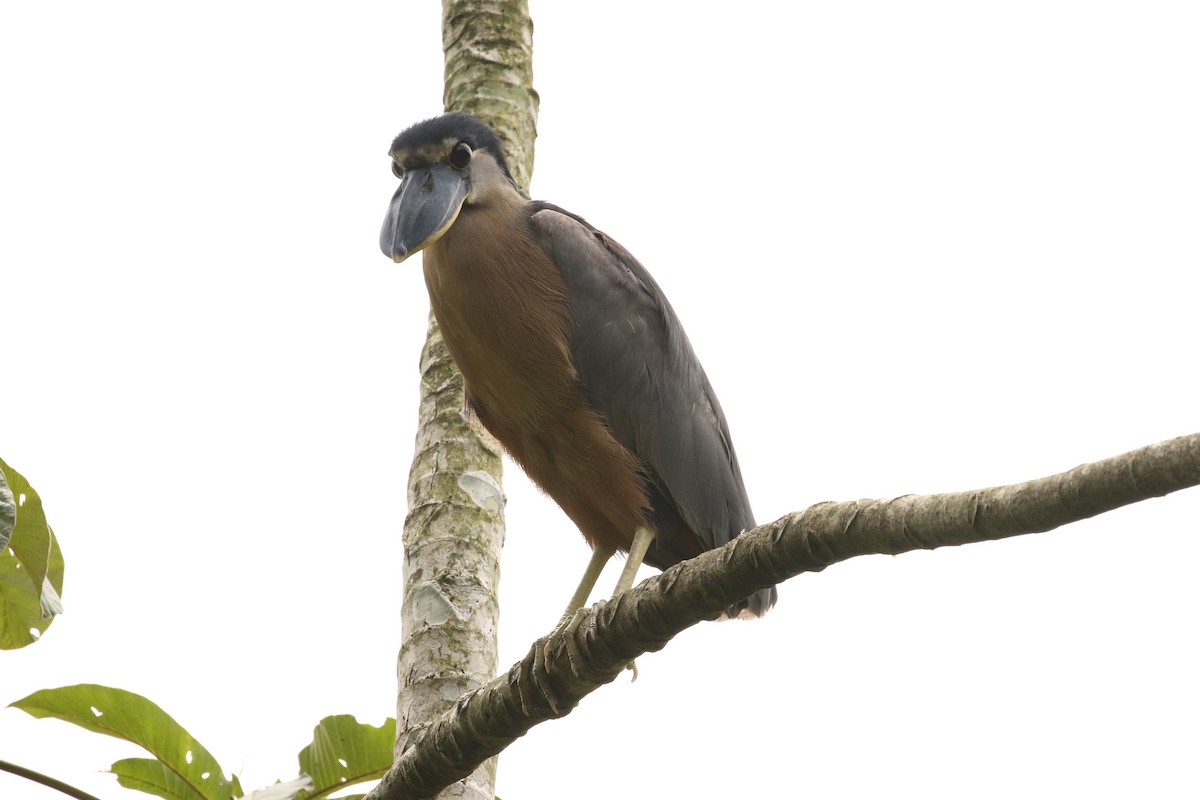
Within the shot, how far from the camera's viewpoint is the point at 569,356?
3738 millimetres

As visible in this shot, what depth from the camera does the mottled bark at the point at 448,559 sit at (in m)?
3.22

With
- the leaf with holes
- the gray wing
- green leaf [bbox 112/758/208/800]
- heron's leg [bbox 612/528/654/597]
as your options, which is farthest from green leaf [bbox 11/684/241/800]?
the gray wing

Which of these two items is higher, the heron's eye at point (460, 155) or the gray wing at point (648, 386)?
the heron's eye at point (460, 155)

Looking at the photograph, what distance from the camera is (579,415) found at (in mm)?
3701

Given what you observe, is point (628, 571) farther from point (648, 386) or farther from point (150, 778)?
point (150, 778)

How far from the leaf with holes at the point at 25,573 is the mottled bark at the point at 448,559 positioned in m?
0.91

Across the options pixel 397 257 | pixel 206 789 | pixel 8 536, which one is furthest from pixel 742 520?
pixel 8 536

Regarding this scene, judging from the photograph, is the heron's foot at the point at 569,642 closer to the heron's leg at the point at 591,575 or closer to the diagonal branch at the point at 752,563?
the diagonal branch at the point at 752,563

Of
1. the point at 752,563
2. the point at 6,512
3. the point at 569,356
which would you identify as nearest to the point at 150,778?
the point at 6,512

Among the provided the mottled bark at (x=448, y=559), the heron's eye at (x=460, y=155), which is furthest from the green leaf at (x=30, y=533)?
the heron's eye at (x=460, y=155)

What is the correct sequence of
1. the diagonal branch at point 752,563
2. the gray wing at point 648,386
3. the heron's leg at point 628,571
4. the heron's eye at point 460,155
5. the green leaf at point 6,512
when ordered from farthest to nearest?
1. the heron's eye at point 460,155
2. the gray wing at point 648,386
3. the heron's leg at point 628,571
4. the green leaf at point 6,512
5. the diagonal branch at point 752,563

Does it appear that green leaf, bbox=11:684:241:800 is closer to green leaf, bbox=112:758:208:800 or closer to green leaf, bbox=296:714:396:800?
green leaf, bbox=112:758:208:800

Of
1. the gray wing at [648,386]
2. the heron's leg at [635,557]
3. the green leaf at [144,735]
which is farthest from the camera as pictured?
the gray wing at [648,386]

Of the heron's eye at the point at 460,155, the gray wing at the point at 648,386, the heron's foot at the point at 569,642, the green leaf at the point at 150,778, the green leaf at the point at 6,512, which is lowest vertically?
the green leaf at the point at 150,778
